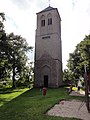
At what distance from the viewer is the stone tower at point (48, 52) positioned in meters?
35.0

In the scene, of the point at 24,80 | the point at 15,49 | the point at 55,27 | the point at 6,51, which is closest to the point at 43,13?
the point at 55,27

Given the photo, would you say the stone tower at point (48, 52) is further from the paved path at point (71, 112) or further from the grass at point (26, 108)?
the paved path at point (71, 112)

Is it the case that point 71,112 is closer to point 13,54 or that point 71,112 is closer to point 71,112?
point 71,112

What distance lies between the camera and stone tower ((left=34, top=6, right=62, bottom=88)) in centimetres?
3503

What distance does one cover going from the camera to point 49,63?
35.5 meters

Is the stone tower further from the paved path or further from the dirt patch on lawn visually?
the dirt patch on lawn

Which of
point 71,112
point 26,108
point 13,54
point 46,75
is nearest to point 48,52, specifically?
point 46,75

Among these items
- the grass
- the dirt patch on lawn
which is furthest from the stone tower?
the dirt patch on lawn

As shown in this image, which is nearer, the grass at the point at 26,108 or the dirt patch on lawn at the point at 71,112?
the grass at the point at 26,108

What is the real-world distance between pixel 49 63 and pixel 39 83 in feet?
15.3

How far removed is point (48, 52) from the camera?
1417 inches

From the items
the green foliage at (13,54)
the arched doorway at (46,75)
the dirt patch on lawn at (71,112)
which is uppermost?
the green foliage at (13,54)

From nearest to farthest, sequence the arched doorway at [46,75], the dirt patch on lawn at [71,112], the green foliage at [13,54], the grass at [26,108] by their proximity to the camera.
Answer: the grass at [26,108] < the dirt patch on lawn at [71,112] < the green foliage at [13,54] < the arched doorway at [46,75]

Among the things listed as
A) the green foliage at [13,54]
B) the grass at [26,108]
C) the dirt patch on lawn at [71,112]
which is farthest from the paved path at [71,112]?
the green foliage at [13,54]
